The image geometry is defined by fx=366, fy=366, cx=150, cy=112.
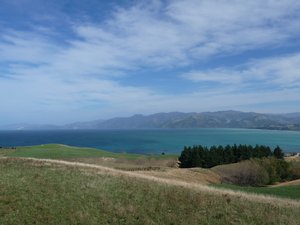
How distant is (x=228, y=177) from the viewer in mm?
61969

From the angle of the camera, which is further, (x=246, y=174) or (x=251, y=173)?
(x=251, y=173)

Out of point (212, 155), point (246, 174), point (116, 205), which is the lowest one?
point (246, 174)

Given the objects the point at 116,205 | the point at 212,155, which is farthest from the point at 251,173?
the point at 116,205

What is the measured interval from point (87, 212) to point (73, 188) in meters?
3.94

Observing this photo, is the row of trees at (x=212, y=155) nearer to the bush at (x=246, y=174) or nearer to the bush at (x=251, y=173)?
the bush at (x=251, y=173)

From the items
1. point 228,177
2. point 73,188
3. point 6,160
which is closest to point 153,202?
point 73,188

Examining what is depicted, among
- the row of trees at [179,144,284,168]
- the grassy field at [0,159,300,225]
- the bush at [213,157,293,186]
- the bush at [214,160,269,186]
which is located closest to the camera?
the grassy field at [0,159,300,225]

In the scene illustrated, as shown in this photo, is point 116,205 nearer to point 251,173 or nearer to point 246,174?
point 246,174

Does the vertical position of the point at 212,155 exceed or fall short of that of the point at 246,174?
it exceeds it

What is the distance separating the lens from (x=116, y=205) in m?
16.9

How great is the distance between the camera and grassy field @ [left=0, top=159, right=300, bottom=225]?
49.8 ft

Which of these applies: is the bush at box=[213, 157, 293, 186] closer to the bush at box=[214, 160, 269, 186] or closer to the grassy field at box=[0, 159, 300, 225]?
the bush at box=[214, 160, 269, 186]

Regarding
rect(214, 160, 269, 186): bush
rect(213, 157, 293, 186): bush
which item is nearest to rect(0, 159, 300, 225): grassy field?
rect(213, 157, 293, 186): bush

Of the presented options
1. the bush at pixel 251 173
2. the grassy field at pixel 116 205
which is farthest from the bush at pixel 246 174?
the grassy field at pixel 116 205
